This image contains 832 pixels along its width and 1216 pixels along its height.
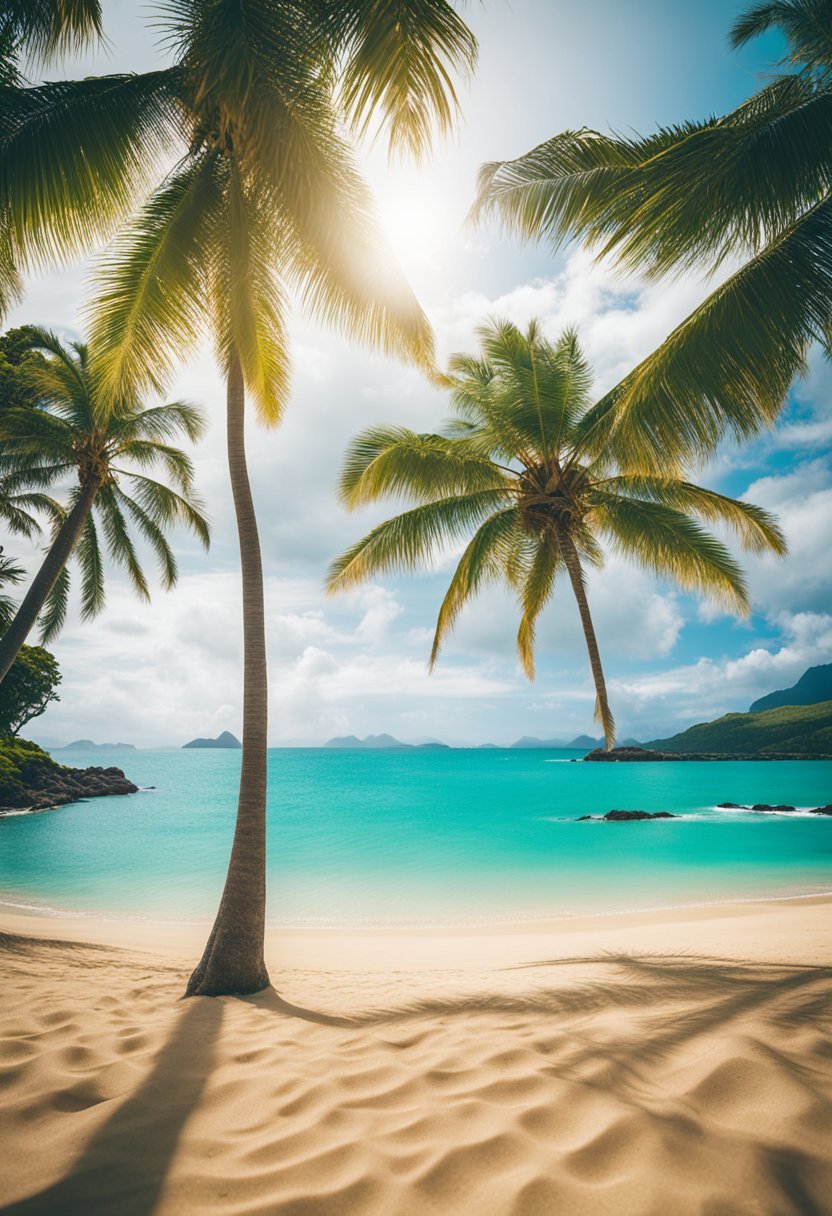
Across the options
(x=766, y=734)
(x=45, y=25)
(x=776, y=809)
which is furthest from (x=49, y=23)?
(x=766, y=734)

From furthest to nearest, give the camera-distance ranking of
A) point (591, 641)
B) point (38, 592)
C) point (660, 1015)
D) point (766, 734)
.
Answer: point (766, 734), point (591, 641), point (38, 592), point (660, 1015)

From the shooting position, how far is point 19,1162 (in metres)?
1.94

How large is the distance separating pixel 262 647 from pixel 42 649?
2640 cm

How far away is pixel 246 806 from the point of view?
4.91 metres

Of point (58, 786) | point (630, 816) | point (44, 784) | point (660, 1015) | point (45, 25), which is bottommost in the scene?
point (630, 816)

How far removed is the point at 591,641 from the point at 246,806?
736 cm

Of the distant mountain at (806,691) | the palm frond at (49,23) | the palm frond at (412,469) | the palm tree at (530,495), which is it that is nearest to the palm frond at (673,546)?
the palm tree at (530,495)

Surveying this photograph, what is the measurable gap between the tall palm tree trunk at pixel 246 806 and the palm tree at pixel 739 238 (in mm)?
3978

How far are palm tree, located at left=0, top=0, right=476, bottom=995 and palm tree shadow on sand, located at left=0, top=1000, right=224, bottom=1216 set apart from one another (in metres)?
1.93

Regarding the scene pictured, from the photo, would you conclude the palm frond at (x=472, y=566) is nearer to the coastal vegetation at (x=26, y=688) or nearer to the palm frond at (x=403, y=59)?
the palm frond at (x=403, y=59)

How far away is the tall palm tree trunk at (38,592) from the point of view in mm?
8555

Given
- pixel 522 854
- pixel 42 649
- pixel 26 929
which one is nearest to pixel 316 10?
pixel 26 929

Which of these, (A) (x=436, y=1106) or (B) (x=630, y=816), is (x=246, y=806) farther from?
(B) (x=630, y=816)

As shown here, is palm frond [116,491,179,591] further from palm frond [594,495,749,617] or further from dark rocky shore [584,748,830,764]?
dark rocky shore [584,748,830,764]
